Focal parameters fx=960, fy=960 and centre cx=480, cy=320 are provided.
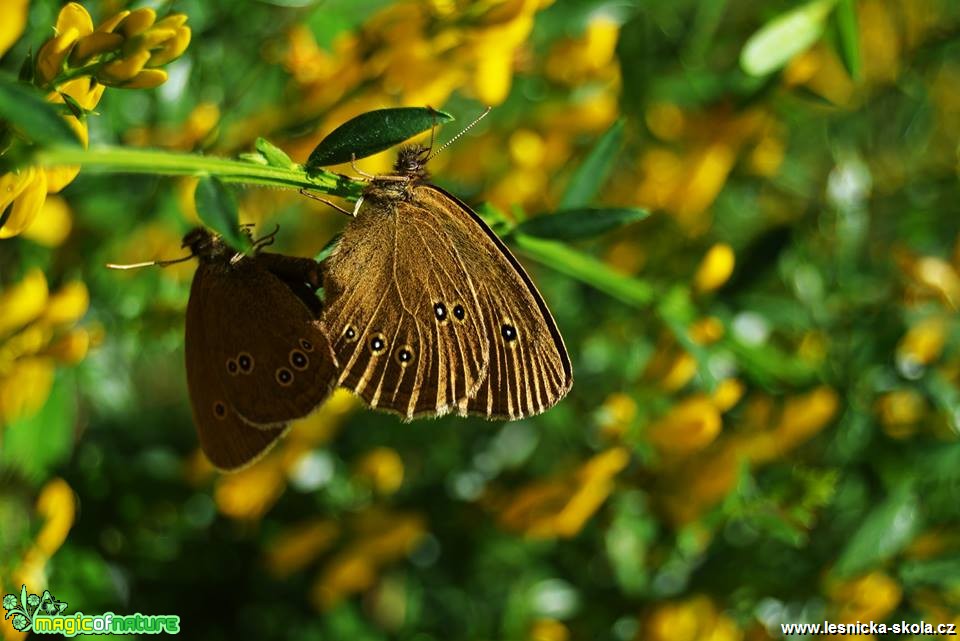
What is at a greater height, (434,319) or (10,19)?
(10,19)

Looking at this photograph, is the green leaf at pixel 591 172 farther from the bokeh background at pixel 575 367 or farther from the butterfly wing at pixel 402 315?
the butterfly wing at pixel 402 315

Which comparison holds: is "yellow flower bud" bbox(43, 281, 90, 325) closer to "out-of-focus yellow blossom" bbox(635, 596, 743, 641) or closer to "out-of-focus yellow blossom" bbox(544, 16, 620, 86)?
"out-of-focus yellow blossom" bbox(544, 16, 620, 86)

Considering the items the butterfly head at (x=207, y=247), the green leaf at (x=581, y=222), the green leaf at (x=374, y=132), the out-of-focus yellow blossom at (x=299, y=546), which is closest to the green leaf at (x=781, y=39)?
the green leaf at (x=581, y=222)

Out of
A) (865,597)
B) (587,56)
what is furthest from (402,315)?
(865,597)

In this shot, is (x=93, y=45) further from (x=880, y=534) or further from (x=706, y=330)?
(x=880, y=534)

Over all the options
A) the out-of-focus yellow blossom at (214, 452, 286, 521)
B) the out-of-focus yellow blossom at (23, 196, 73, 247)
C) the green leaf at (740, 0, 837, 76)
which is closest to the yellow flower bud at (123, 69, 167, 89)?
the out-of-focus yellow blossom at (23, 196, 73, 247)

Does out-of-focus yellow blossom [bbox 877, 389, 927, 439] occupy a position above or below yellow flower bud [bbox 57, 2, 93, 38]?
below
